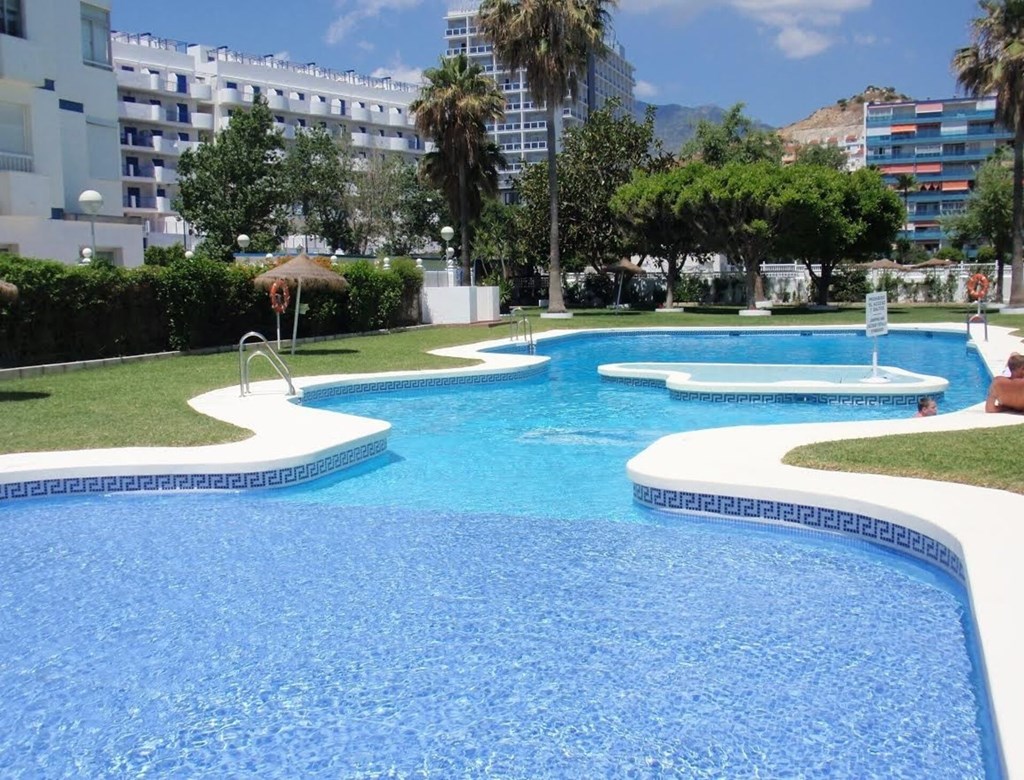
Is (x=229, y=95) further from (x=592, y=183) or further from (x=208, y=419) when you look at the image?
(x=208, y=419)

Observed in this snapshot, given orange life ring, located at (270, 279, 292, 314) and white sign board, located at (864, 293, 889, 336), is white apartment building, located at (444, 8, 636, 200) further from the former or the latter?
white sign board, located at (864, 293, 889, 336)

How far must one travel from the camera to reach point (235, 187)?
Result: 164ft

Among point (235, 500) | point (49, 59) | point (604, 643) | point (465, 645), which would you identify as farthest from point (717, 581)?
point (49, 59)

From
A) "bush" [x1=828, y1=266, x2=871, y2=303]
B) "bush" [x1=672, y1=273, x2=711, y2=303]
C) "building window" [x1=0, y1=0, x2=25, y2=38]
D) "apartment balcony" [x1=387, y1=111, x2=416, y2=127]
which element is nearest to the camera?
"building window" [x1=0, y1=0, x2=25, y2=38]

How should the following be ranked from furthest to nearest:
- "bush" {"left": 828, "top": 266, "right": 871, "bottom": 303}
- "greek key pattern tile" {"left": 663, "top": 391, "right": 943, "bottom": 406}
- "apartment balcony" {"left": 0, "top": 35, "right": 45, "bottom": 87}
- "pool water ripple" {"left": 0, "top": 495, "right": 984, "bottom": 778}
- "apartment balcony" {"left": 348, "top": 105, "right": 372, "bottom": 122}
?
"apartment balcony" {"left": 348, "top": 105, "right": 372, "bottom": 122} → "bush" {"left": 828, "top": 266, "right": 871, "bottom": 303} → "apartment balcony" {"left": 0, "top": 35, "right": 45, "bottom": 87} → "greek key pattern tile" {"left": 663, "top": 391, "right": 943, "bottom": 406} → "pool water ripple" {"left": 0, "top": 495, "right": 984, "bottom": 778}

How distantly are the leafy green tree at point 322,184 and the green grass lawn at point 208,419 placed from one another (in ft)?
103

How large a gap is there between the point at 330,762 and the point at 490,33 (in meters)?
34.9

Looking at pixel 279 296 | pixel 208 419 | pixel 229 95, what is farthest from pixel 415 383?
pixel 229 95

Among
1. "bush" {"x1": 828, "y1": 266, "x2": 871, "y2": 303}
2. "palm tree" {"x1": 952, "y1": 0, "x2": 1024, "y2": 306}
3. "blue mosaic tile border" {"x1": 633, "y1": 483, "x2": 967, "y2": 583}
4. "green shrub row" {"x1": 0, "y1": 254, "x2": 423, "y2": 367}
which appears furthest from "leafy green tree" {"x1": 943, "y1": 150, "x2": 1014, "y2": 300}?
"blue mosaic tile border" {"x1": 633, "y1": 483, "x2": 967, "y2": 583}

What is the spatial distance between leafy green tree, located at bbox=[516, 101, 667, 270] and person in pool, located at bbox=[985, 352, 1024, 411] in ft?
104

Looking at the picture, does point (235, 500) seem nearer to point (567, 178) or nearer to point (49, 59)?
point (49, 59)

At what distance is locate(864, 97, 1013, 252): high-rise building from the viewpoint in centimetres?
12194

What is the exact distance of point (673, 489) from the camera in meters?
8.29

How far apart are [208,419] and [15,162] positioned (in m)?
18.6
